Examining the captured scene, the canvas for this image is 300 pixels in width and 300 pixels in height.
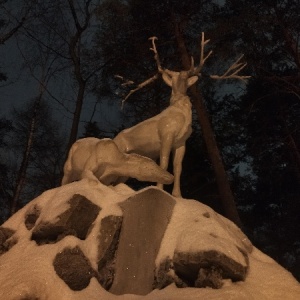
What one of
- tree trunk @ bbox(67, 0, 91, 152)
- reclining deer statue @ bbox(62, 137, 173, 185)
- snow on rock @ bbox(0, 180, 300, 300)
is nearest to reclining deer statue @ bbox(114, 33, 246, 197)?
reclining deer statue @ bbox(62, 137, 173, 185)

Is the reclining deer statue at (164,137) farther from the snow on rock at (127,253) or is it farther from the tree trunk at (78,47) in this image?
the tree trunk at (78,47)

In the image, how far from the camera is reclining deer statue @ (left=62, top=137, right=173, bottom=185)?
23.2 feet

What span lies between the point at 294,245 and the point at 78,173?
38.8 feet

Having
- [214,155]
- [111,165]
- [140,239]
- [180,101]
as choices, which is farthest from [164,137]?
[214,155]

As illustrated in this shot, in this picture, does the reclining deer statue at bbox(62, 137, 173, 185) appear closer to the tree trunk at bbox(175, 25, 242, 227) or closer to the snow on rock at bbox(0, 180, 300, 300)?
the snow on rock at bbox(0, 180, 300, 300)

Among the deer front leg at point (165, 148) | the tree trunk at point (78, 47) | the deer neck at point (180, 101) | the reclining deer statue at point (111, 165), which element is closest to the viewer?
the reclining deer statue at point (111, 165)

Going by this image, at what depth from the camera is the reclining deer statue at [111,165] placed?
278 inches

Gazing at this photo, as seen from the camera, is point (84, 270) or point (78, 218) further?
point (78, 218)

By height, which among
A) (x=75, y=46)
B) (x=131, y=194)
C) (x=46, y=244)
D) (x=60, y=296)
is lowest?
(x=60, y=296)

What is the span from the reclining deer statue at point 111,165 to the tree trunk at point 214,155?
15.2ft

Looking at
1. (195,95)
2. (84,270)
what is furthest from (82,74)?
(84,270)

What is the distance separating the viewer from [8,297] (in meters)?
5.39

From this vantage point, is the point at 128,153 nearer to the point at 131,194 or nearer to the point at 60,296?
the point at 131,194

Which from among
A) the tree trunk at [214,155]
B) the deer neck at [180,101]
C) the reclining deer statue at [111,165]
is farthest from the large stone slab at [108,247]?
the tree trunk at [214,155]
